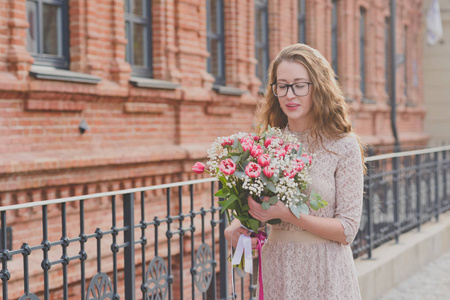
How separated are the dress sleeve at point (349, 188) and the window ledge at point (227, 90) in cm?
840

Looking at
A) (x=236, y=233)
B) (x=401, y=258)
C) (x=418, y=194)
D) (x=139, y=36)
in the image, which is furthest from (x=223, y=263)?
(x=139, y=36)

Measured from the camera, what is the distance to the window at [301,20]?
612 inches

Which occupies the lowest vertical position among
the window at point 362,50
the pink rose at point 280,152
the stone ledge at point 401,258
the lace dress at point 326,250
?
the stone ledge at point 401,258

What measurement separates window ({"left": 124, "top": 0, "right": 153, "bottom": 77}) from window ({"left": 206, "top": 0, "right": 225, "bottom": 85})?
5.99 ft

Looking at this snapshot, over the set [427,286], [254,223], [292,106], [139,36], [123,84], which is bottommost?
[427,286]

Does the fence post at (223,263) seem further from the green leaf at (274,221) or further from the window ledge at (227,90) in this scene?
the window ledge at (227,90)

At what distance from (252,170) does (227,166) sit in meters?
0.11

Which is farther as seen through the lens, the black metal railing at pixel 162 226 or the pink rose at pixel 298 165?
the black metal railing at pixel 162 226

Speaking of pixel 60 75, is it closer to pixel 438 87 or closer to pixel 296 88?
pixel 296 88

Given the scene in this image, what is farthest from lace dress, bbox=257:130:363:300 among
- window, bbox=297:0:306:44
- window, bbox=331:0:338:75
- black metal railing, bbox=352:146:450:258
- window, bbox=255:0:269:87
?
window, bbox=331:0:338:75

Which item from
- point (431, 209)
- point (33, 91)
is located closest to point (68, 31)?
point (33, 91)

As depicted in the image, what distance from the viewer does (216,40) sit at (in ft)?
40.1

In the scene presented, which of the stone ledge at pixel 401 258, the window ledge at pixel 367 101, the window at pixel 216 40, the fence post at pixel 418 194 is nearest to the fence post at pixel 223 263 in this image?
the stone ledge at pixel 401 258

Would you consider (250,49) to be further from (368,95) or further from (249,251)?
(249,251)
